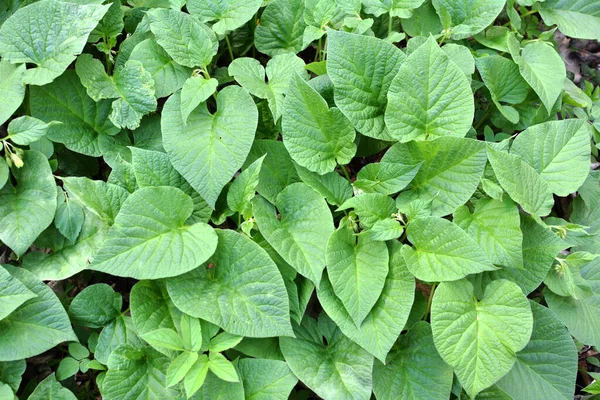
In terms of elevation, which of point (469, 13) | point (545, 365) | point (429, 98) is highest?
point (469, 13)

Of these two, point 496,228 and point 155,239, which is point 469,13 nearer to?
point 496,228

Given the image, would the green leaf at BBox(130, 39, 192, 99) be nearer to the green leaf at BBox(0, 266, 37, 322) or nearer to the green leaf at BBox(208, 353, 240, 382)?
the green leaf at BBox(0, 266, 37, 322)

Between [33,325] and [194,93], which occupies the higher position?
[194,93]

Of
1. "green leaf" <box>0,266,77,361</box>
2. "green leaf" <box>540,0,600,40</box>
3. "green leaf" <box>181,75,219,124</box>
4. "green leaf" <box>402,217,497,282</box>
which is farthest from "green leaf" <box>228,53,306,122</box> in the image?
"green leaf" <box>540,0,600,40</box>

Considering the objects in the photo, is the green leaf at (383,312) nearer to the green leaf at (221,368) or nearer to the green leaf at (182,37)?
the green leaf at (221,368)

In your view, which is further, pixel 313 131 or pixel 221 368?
pixel 313 131

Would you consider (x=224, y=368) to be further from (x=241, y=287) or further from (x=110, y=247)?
(x=110, y=247)

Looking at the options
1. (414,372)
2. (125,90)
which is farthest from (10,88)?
(414,372)
